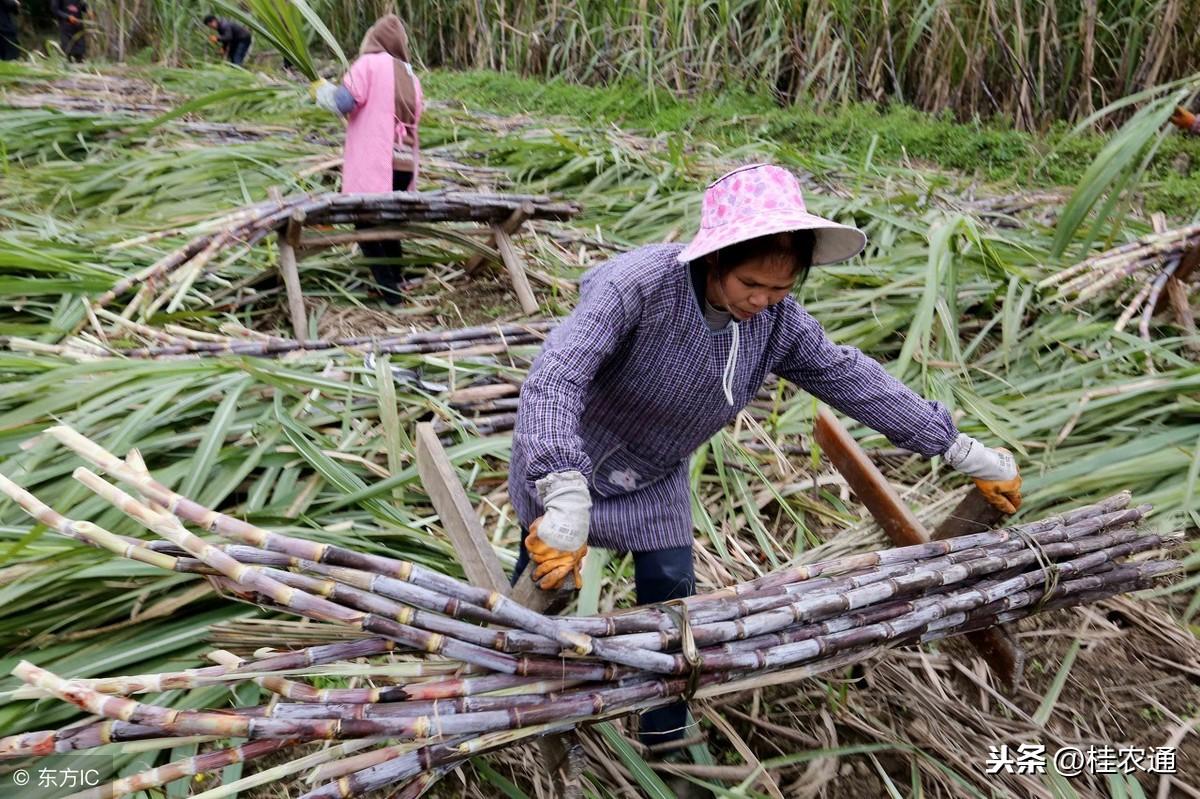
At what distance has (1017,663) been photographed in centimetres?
159

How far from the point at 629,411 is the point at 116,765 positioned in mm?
933

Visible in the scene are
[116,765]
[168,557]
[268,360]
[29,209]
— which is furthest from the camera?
[29,209]

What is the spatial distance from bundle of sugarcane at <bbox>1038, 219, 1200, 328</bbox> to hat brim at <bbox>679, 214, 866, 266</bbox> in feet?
4.69

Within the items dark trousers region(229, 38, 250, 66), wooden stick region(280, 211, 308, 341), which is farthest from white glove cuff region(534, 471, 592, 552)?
dark trousers region(229, 38, 250, 66)

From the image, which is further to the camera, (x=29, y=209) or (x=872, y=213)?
(x=29, y=209)

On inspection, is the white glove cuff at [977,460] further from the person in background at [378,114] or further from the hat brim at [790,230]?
the person in background at [378,114]

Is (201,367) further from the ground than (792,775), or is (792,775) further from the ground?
(201,367)

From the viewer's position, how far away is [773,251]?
48.9 inches

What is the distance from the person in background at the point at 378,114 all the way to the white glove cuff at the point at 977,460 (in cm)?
226

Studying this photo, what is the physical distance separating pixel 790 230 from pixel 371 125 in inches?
101

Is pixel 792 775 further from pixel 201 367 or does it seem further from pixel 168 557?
pixel 201 367

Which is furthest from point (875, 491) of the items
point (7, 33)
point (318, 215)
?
point (7, 33)

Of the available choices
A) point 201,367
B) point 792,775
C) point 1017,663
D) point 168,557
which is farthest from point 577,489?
point 201,367

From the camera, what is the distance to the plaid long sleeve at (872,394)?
57.6 inches
